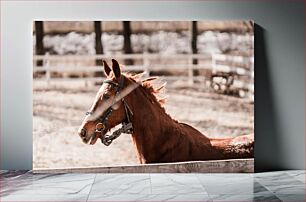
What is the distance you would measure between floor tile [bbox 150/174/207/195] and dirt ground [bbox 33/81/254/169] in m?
0.36

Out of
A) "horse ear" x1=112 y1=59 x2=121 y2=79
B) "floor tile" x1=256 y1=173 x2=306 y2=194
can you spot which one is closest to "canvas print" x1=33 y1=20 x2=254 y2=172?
"horse ear" x1=112 y1=59 x2=121 y2=79

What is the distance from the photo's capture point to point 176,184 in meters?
4.38

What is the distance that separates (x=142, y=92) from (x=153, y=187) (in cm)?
98

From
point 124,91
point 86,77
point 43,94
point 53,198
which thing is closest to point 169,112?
point 124,91

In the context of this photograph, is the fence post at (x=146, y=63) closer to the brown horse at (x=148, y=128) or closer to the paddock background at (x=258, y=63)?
the brown horse at (x=148, y=128)

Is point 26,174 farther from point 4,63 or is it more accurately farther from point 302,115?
point 302,115

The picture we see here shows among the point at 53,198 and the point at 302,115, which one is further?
the point at 302,115

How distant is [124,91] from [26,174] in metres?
1.15

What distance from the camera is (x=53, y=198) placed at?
379 cm

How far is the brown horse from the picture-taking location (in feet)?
15.7

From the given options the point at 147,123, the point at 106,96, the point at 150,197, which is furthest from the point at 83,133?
the point at 150,197

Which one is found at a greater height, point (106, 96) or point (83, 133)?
point (106, 96)

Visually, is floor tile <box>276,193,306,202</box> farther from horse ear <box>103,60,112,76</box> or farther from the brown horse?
horse ear <box>103,60,112,76</box>

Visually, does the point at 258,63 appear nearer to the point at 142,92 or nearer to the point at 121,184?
the point at 142,92
